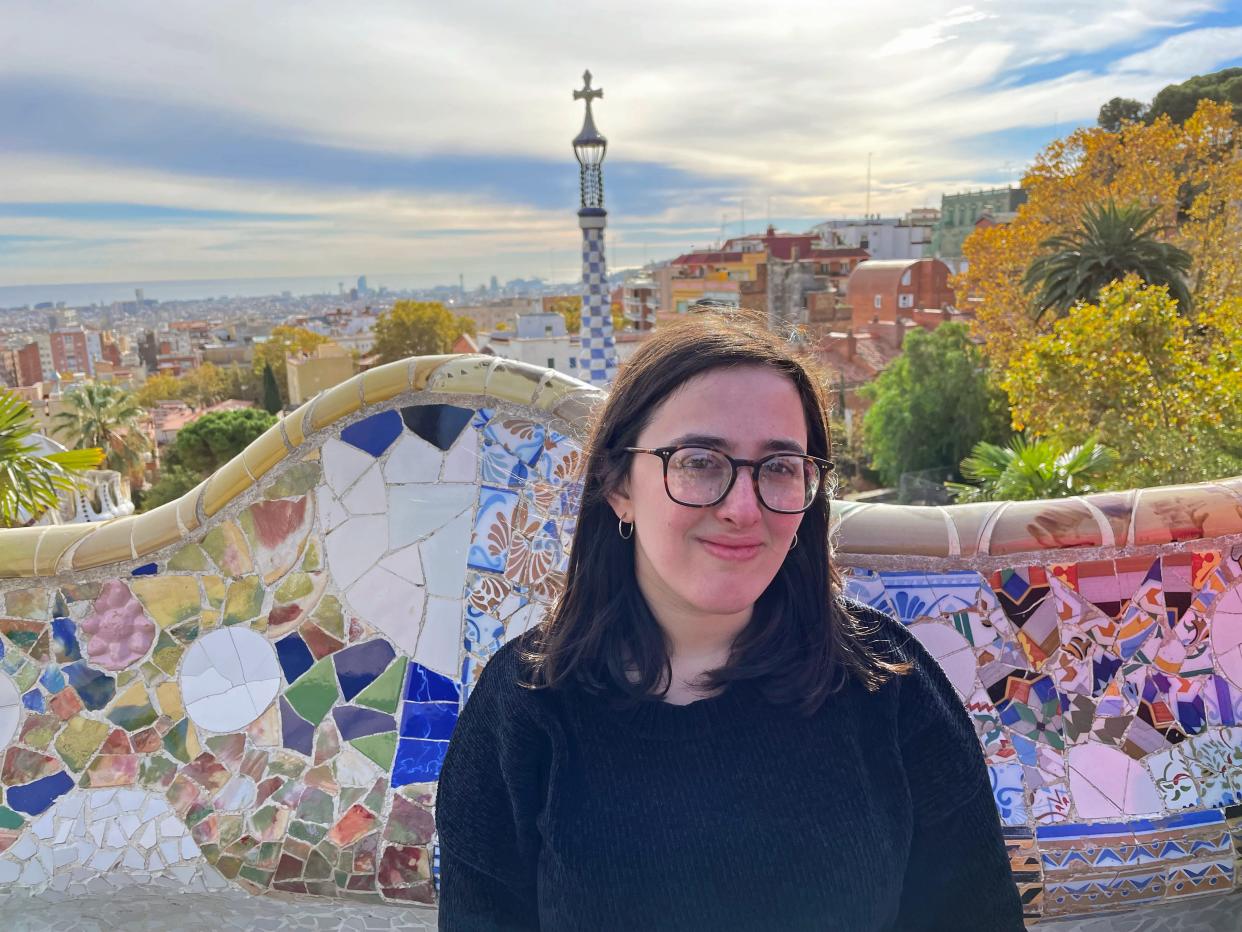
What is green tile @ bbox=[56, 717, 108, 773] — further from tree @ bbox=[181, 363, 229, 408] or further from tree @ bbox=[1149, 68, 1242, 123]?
tree @ bbox=[181, 363, 229, 408]

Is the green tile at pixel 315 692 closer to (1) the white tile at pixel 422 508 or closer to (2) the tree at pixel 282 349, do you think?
(1) the white tile at pixel 422 508

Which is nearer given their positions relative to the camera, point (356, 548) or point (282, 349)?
point (356, 548)

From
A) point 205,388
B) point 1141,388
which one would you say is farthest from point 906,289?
point 205,388

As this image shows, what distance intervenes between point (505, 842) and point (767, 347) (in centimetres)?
80

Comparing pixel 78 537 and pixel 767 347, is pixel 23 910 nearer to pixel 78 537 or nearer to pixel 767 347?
pixel 78 537

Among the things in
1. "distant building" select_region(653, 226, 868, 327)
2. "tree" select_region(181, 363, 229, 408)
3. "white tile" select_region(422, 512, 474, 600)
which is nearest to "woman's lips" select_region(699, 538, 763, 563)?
"white tile" select_region(422, 512, 474, 600)

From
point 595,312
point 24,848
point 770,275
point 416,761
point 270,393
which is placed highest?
point 770,275

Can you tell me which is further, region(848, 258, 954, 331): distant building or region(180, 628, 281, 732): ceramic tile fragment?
region(848, 258, 954, 331): distant building

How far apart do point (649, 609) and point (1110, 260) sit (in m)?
14.0

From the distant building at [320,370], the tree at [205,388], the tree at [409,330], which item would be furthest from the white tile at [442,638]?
the tree at [205,388]

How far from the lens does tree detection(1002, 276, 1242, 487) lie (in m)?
8.23

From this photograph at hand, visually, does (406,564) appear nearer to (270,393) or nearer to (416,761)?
(416,761)

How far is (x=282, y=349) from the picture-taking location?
173 feet

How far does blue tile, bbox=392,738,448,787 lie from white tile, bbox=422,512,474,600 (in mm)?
401
